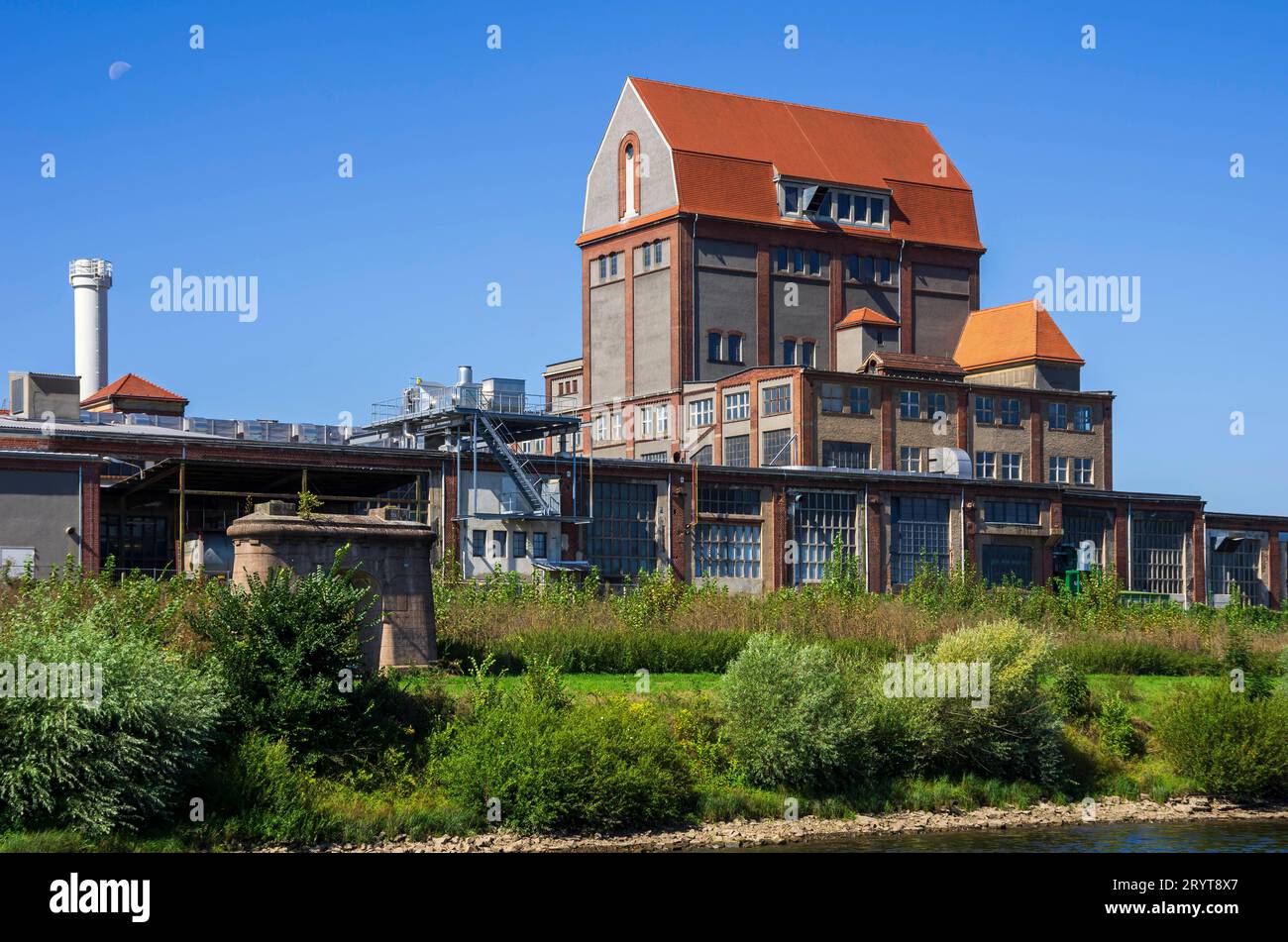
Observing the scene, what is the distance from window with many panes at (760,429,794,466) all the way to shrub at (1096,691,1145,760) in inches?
1380

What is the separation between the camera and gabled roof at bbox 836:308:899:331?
285ft

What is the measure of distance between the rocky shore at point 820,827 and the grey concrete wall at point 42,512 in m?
24.3

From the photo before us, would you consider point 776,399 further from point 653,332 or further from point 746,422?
point 653,332

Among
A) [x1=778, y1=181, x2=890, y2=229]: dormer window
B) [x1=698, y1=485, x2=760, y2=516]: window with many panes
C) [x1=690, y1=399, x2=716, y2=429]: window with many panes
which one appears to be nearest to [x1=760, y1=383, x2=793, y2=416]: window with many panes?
[x1=690, y1=399, x2=716, y2=429]: window with many panes

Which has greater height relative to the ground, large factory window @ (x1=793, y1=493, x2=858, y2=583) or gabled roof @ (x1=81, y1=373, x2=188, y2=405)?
gabled roof @ (x1=81, y1=373, x2=188, y2=405)

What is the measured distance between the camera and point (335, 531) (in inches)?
1444

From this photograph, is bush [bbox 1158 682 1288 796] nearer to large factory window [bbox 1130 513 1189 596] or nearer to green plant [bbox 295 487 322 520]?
green plant [bbox 295 487 322 520]

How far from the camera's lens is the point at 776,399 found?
254ft

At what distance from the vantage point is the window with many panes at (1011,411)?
3263 inches

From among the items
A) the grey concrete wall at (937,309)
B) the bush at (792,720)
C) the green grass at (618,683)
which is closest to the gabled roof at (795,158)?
the grey concrete wall at (937,309)

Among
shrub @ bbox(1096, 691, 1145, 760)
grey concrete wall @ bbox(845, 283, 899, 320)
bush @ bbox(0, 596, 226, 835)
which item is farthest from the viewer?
grey concrete wall @ bbox(845, 283, 899, 320)

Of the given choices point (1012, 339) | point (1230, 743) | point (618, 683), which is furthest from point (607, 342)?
point (1230, 743)
